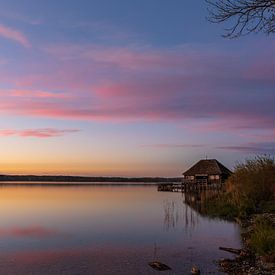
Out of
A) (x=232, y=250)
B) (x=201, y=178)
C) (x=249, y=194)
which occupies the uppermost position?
(x=201, y=178)

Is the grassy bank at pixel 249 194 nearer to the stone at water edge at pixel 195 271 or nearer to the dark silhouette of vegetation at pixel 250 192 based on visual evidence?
the dark silhouette of vegetation at pixel 250 192

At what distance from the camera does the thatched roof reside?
7394 centimetres

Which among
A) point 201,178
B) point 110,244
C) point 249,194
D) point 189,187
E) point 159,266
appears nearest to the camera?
point 159,266

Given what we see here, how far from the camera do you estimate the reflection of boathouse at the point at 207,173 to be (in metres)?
73.3

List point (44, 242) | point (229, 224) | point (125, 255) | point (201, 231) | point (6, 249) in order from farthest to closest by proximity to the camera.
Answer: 1. point (229, 224)
2. point (201, 231)
3. point (44, 242)
4. point (6, 249)
5. point (125, 255)

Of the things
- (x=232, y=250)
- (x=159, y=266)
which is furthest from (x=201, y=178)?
(x=159, y=266)

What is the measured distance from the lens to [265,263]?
51.2ft

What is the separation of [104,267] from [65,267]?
1.47 meters

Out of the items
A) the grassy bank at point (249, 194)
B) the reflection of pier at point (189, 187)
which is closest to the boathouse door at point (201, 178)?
the reflection of pier at point (189, 187)

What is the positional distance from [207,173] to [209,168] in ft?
3.27

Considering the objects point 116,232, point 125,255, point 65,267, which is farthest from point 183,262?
point 116,232

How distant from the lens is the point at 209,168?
76.0 m

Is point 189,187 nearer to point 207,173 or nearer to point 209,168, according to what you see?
point 207,173

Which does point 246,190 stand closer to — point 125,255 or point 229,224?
point 229,224
